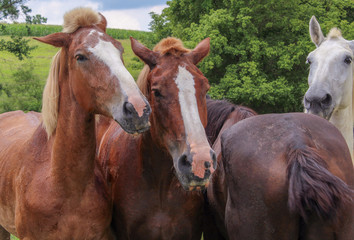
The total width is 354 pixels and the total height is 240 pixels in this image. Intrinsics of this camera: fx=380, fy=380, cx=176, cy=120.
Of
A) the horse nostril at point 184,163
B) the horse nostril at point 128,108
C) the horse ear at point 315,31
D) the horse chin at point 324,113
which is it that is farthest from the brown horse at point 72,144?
the horse ear at point 315,31

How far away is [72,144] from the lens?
3.04m

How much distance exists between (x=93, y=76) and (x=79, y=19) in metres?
0.57

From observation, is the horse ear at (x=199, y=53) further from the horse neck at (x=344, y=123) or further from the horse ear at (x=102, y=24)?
the horse neck at (x=344, y=123)

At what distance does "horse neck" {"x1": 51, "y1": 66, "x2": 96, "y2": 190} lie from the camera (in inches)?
119

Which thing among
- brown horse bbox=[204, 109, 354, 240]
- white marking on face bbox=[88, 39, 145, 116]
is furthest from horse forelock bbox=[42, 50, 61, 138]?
brown horse bbox=[204, 109, 354, 240]

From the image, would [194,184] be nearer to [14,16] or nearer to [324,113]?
[324,113]

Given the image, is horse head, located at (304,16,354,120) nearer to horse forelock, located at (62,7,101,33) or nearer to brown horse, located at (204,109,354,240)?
brown horse, located at (204,109,354,240)

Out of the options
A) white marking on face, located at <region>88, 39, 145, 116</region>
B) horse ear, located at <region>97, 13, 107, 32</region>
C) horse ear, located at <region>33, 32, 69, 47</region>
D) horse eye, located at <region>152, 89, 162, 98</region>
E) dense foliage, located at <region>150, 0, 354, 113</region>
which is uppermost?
horse ear, located at <region>97, 13, 107, 32</region>

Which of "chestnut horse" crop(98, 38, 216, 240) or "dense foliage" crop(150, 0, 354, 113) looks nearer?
"chestnut horse" crop(98, 38, 216, 240)

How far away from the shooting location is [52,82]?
10.3 ft

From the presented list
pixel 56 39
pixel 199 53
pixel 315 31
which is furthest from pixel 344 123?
pixel 56 39

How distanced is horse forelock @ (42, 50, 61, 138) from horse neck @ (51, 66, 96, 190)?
0.06m

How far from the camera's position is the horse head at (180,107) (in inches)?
100

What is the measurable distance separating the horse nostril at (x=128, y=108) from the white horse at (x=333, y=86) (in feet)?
7.19
